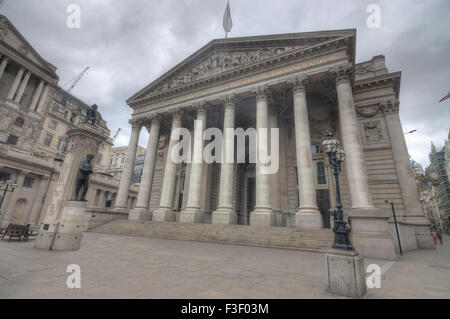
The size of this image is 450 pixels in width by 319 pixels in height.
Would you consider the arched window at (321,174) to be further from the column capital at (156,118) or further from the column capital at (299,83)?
the column capital at (156,118)

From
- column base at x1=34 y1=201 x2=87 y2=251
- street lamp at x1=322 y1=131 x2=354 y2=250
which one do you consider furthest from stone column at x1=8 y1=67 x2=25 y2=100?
street lamp at x1=322 y1=131 x2=354 y2=250

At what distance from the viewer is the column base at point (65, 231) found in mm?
8484

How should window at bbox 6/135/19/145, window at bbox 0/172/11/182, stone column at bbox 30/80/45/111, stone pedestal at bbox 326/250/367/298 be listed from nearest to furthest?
stone pedestal at bbox 326/250/367/298 < window at bbox 0/172/11/182 < window at bbox 6/135/19/145 < stone column at bbox 30/80/45/111

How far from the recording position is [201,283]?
16.1ft

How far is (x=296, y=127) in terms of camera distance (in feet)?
56.6

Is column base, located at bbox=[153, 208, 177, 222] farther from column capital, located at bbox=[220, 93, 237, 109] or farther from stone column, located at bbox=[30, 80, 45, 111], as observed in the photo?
stone column, located at bbox=[30, 80, 45, 111]

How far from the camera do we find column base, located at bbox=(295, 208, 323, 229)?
47.2ft

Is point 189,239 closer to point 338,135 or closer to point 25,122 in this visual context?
point 338,135

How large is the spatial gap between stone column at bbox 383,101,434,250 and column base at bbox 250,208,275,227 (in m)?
8.31

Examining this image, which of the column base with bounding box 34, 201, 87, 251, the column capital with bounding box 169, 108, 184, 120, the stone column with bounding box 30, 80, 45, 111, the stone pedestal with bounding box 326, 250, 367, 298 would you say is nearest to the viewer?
the stone pedestal with bounding box 326, 250, 367, 298

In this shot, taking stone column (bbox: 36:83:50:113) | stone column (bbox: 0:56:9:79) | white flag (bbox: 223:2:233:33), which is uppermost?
white flag (bbox: 223:2:233:33)

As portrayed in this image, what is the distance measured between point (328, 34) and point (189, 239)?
64.1 ft

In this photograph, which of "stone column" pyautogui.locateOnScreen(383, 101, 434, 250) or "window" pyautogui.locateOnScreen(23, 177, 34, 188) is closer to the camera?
"stone column" pyautogui.locateOnScreen(383, 101, 434, 250)
